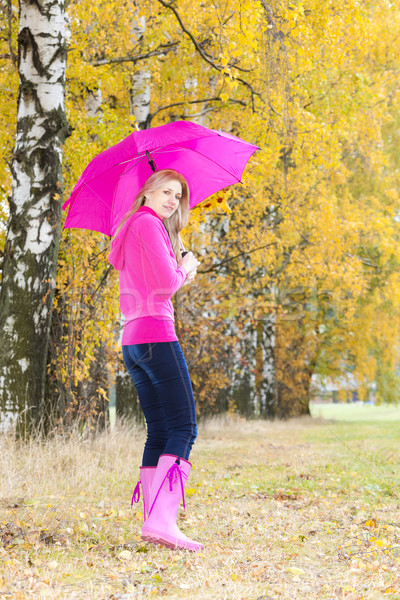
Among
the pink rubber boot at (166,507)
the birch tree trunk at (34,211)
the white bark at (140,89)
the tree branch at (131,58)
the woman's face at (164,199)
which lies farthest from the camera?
the white bark at (140,89)

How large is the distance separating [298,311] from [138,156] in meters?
16.3

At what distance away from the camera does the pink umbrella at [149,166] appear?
384cm

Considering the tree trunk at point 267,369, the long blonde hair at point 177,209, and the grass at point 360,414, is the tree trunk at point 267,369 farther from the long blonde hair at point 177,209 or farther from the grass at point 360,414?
the long blonde hair at point 177,209

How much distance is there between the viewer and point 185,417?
360cm

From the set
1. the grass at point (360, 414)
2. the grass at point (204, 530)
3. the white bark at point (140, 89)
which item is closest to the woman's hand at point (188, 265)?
the grass at point (204, 530)

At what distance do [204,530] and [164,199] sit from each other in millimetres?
2093

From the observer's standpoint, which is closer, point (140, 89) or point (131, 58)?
point (131, 58)

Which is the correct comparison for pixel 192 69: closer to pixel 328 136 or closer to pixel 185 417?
pixel 328 136

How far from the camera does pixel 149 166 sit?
4.06 meters

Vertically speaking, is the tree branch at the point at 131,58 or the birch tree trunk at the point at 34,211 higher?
the tree branch at the point at 131,58

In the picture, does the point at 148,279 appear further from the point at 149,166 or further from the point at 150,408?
the point at 149,166

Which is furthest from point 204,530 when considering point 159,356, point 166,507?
point 159,356

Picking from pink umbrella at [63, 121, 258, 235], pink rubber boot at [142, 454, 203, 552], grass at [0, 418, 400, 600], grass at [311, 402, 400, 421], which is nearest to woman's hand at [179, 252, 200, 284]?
pink umbrella at [63, 121, 258, 235]

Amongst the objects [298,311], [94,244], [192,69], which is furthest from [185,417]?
[298,311]
